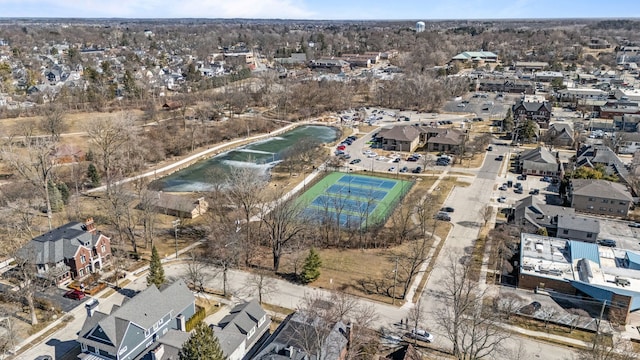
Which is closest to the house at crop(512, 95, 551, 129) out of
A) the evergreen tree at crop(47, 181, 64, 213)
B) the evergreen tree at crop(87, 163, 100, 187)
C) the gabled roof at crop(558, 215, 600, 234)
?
the gabled roof at crop(558, 215, 600, 234)

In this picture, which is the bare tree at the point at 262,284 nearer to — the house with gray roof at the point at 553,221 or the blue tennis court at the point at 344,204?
the blue tennis court at the point at 344,204

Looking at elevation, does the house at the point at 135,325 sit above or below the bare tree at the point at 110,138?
below

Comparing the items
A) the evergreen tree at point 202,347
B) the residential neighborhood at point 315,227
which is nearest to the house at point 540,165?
the residential neighborhood at point 315,227

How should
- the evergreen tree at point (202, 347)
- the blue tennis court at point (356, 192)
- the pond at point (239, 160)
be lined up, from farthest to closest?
the pond at point (239, 160) → the blue tennis court at point (356, 192) → the evergreen tree at point (202, 347)

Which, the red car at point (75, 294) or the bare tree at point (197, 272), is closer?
the red car at point (75, 294)

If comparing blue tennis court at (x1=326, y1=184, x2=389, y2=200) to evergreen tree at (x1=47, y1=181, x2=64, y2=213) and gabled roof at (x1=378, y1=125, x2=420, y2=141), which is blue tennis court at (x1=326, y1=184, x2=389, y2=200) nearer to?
gabled roof at (x1=378, y1=125, x2=420, y2=141)

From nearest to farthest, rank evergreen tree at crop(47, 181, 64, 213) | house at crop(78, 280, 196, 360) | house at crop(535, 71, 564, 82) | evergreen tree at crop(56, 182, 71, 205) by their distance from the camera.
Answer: house at crop(78, 280, 196, 360) → evergreen tree at crop(47, 181, 64, 213) → evergreen tree at crop(56, 182, 71, 205) → house at crop(535, 71, 564, 82)
